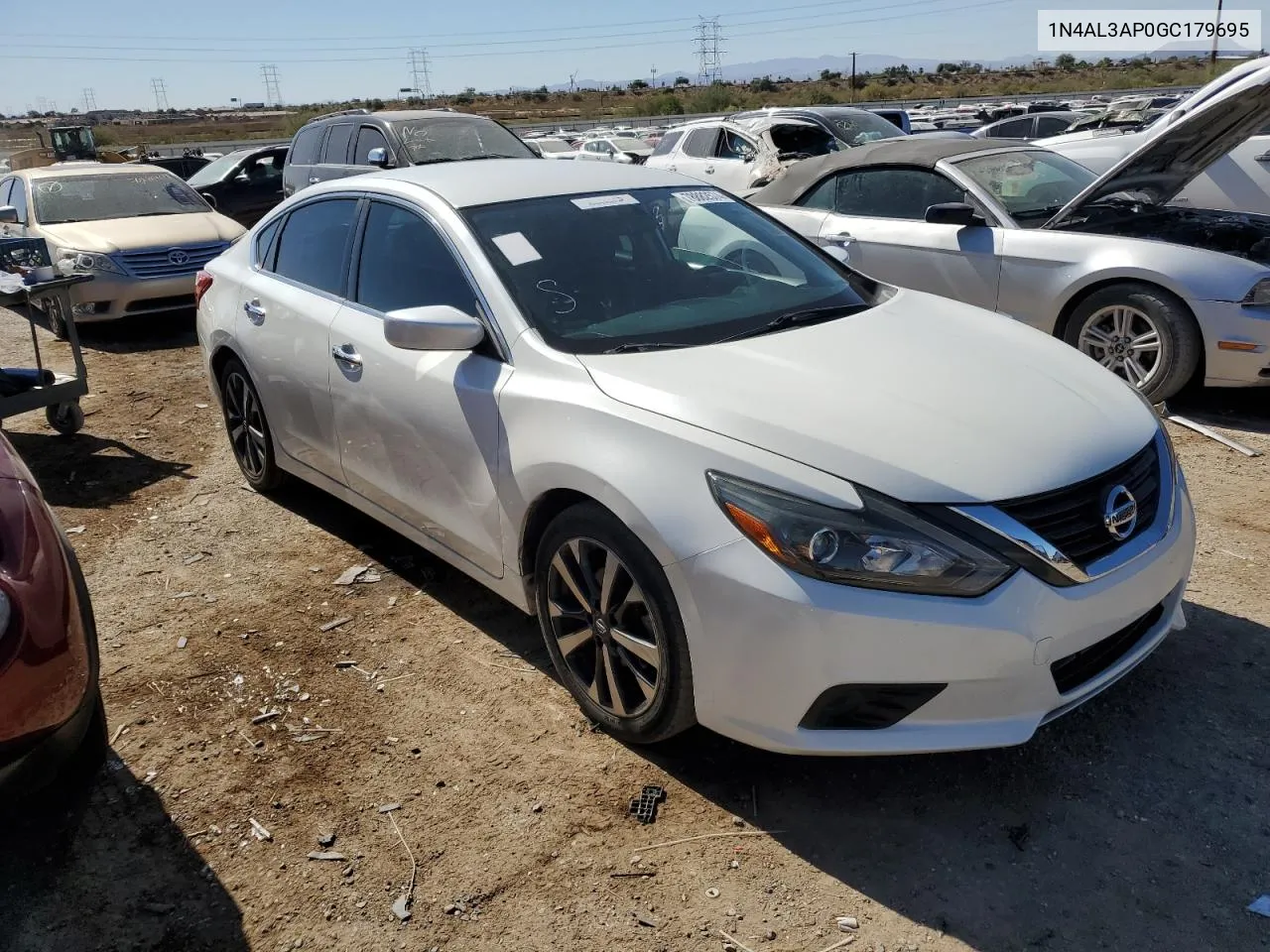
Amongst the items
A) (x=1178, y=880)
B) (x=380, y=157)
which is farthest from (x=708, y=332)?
(x=380, y=157)

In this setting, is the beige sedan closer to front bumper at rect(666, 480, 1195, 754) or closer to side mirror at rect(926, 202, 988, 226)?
side mirror at rect(926, 202, 988, 226)

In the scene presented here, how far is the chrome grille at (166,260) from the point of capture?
930 centimetres

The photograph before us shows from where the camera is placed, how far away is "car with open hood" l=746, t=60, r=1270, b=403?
562cm

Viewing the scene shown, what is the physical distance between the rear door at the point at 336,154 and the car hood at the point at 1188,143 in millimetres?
7898

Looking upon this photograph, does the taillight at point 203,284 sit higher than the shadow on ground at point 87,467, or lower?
higher

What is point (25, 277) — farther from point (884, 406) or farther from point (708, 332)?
point (884, 406)

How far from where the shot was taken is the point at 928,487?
2.50 metres

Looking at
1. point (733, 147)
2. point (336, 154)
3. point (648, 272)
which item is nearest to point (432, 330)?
point (648, 272)

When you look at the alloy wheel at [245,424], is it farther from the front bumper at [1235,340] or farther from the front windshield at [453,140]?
the front windshield at [453,140]

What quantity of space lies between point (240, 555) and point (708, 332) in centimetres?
266

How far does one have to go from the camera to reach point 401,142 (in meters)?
10.7

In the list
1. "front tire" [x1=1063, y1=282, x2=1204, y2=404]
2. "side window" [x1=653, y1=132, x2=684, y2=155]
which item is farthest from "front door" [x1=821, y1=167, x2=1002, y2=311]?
"side window" [x1=653, y1=132, x2=684, y2=155]

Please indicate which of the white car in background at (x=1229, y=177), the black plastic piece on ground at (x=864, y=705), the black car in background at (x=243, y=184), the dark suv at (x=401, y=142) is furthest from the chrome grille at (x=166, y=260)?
the black plastic piece on ground at (x=864, y=705)

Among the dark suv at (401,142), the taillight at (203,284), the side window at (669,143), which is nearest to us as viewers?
the taillight at (203,284)
